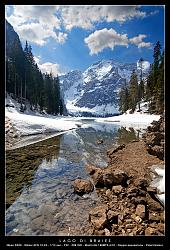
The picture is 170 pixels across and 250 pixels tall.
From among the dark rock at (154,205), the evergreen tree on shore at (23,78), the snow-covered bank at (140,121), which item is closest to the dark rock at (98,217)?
the dark rock at (154,205)

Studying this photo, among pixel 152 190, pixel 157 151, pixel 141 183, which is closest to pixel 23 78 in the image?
pixel 157 151

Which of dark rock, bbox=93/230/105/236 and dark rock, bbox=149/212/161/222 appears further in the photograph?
dark rock, bbox=149/212/161/222

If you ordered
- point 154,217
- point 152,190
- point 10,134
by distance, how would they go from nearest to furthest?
point 154,217
point 152,190
point 10,134

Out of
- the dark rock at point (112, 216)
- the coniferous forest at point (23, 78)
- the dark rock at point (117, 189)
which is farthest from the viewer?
the coniferous forest at point (23, 78)

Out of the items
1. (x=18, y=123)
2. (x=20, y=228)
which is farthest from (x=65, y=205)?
(x=18, y=123)


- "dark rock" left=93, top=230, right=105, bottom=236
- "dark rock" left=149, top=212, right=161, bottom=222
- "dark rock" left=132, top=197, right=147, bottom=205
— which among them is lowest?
"dark rock" left=93, top=230, right=105, bottom=236

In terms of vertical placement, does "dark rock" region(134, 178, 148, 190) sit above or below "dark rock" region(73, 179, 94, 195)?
above

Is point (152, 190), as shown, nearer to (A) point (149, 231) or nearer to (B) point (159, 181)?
(B) point (159, 181)

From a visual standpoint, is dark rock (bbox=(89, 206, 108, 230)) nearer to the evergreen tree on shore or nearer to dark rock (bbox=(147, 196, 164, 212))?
dark rock (bbox=(147, 196, 164, 212))

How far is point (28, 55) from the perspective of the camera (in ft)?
222

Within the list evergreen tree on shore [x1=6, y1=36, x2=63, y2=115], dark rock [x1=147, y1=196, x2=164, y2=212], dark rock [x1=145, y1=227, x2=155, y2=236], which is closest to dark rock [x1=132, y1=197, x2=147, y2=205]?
dark rock [x1=147, y1=196, x2=164, y2=212]

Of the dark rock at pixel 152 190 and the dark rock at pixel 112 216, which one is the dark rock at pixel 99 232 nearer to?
the dark rock at pixel 112 216
